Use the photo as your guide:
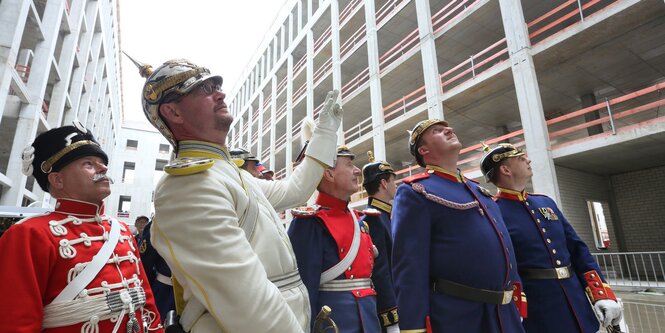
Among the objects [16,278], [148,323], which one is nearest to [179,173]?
[16,278]

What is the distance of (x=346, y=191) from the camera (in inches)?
105

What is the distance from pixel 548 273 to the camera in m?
2.57

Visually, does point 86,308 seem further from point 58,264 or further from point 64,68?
point 64,68

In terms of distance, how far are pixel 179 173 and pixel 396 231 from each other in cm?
156

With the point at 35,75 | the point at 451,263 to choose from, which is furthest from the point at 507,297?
the point at 35,75

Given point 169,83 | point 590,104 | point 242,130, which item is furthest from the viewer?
point 242,130

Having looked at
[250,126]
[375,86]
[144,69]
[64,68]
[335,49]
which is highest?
[250,126]

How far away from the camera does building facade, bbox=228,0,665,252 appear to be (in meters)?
8.17

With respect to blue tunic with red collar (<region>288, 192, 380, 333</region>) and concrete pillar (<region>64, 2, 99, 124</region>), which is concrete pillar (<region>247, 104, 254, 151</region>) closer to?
concrete pillar (<region>64, 2, 99, 124</region>)

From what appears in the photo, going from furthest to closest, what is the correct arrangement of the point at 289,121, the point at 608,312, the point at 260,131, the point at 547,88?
1. the point at 260,131
2. the point at 289,121
3. the point at 547,88
4. the point at 608,312

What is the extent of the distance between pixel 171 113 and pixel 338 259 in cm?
153

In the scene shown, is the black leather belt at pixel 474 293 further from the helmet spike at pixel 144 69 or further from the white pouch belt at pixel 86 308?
the helmet spike at pixel 144 69

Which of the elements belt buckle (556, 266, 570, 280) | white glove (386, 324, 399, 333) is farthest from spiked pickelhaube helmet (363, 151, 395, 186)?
belt buckle (556, 266, 570, 280)

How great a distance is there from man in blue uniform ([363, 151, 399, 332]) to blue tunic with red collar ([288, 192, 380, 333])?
0.33 metres
